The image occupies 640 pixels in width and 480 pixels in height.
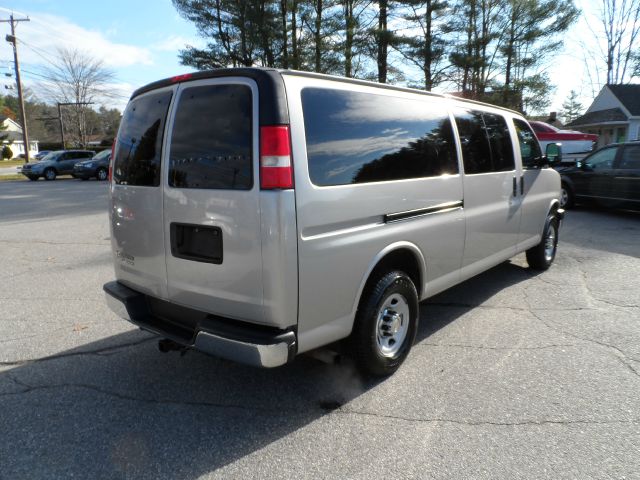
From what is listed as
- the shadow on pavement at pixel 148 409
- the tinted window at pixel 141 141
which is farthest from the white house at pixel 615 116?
the tinted window at pixel 141 141

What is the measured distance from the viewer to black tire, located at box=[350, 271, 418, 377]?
321cm

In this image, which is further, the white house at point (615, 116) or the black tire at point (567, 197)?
the white house at point (615, 116)

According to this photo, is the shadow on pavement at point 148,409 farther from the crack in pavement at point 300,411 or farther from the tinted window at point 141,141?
the tinted window at point 141,141

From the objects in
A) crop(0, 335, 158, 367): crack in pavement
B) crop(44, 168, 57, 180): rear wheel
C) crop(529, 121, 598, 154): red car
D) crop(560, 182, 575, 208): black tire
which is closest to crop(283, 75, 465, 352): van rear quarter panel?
crop(0, 335, 158, 367): crack in pavement

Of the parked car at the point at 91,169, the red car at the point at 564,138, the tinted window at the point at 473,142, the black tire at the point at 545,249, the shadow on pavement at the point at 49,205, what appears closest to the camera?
the tinted window at the point at 473,142

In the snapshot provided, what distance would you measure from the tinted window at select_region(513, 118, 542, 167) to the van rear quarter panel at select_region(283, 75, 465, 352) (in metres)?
2.29

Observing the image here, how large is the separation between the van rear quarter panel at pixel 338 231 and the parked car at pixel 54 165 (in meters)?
27.6

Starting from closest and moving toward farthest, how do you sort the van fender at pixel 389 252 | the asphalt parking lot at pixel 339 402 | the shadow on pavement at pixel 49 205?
the asphalt parking lot at pixel 339 402 → the van fender at pixel 389 252 → the shadow on pavement at pixel 49 205

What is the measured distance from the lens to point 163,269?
312 centimetres

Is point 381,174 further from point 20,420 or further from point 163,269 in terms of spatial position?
point 20,420

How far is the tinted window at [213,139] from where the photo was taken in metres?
2.67

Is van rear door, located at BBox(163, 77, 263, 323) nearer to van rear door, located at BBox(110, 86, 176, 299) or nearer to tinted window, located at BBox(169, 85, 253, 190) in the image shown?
tinted window, located at BBox(169, 85, 253, 190)

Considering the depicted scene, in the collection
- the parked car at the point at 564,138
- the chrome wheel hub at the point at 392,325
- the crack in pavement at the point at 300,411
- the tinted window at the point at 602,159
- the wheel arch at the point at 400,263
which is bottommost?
the crack in pavement at the point at 300,411

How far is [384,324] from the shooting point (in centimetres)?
348
